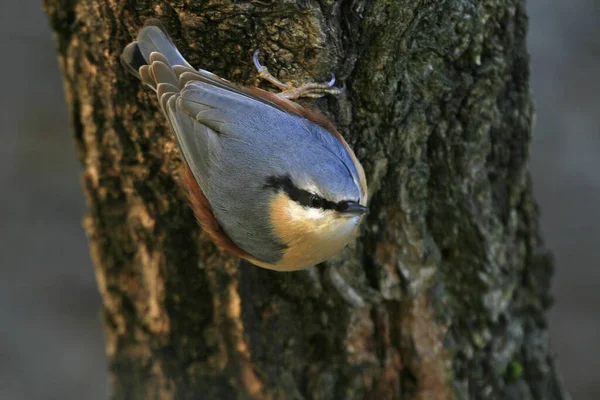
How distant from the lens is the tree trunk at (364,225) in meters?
1.98

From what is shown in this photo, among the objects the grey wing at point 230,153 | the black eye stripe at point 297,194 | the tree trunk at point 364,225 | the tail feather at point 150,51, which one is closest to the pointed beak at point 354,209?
the black eye stripe at point 297,194

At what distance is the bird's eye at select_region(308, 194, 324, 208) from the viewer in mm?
1815

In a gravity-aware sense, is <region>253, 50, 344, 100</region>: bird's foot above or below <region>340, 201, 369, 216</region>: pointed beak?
above

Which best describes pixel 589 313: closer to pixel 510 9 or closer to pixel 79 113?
pixel 510 9

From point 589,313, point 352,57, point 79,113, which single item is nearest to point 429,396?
point 352,57

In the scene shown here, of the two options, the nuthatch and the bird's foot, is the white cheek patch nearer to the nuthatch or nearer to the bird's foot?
the nuthatch

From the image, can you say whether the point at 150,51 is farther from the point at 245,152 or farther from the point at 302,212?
the point at 302,212

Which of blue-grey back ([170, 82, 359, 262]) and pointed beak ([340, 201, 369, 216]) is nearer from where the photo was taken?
pointed beak ([340, 201, 369, 216])

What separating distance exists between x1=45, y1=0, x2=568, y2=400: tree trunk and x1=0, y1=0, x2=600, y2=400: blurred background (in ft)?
4.53

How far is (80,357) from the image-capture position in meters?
3.98

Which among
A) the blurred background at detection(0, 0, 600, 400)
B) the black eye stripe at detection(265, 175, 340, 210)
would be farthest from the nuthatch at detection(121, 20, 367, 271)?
the blurred background at detection(0, 0, 600, 400)

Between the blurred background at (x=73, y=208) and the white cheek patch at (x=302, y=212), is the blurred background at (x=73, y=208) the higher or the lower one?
the lower one

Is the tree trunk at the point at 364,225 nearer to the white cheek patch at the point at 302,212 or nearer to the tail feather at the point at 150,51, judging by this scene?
the tail feather at the point at 150,51

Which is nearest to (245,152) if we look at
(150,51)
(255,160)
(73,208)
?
(255,160)
